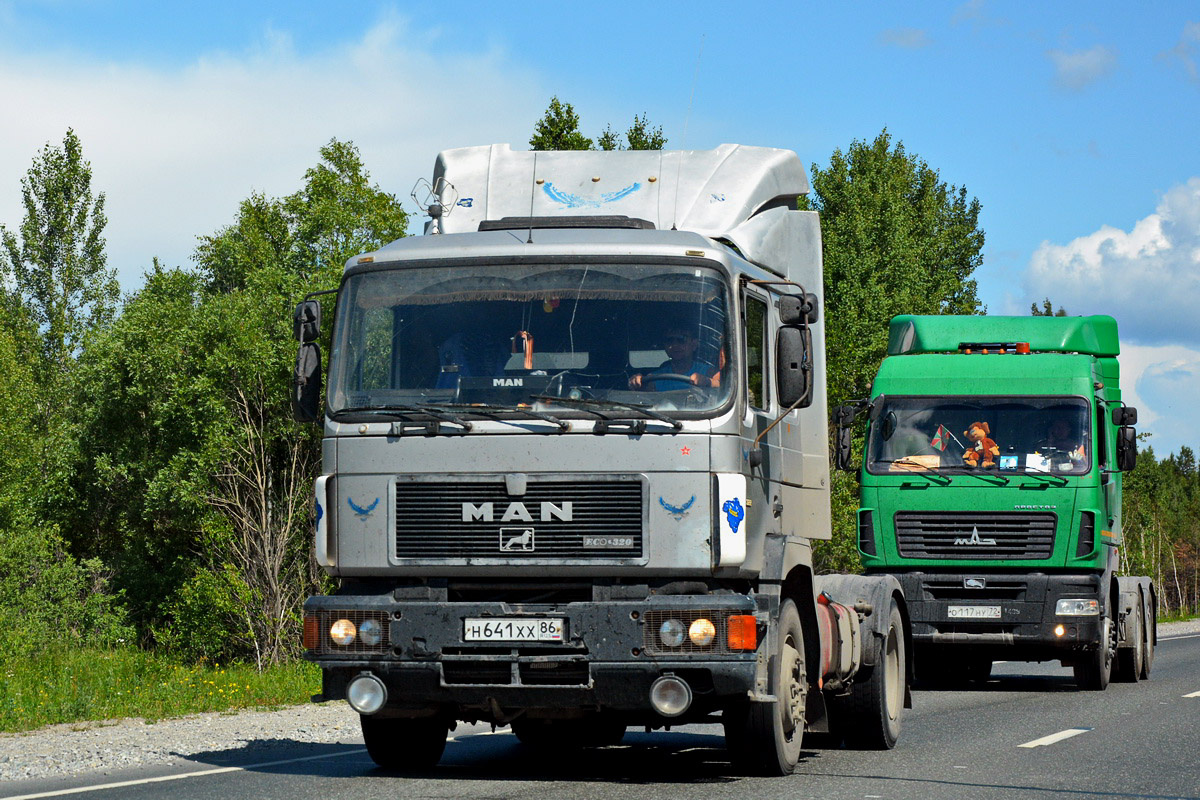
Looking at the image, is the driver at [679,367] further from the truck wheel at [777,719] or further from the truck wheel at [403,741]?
the truck wheel at [403,741]

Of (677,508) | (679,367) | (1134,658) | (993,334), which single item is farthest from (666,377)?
(1134,658)

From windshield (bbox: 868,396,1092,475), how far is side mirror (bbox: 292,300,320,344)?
8677 millimetres

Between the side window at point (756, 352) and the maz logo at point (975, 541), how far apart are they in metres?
7.66

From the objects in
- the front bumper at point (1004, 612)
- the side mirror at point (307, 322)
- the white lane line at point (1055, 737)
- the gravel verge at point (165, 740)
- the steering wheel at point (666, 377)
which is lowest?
the white lane line at point (1055, 737)

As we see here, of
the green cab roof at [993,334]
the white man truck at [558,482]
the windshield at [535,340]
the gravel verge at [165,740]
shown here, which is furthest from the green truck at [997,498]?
the windshield at [535,340]

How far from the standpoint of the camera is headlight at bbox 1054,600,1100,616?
15578 mm

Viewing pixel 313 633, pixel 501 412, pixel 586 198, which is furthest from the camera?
pixel 586 198

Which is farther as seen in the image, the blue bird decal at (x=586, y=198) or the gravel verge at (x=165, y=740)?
the gravel verge at (x=165, y=740)

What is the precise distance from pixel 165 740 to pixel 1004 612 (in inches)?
341

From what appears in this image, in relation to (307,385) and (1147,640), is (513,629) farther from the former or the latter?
(1147,640)

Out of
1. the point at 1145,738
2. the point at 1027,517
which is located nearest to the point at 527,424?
the point at 1145,738

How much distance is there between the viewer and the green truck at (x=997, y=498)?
15.6 metres

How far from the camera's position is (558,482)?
26.1 feet

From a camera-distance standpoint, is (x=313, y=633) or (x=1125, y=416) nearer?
(x=313, y=633)
